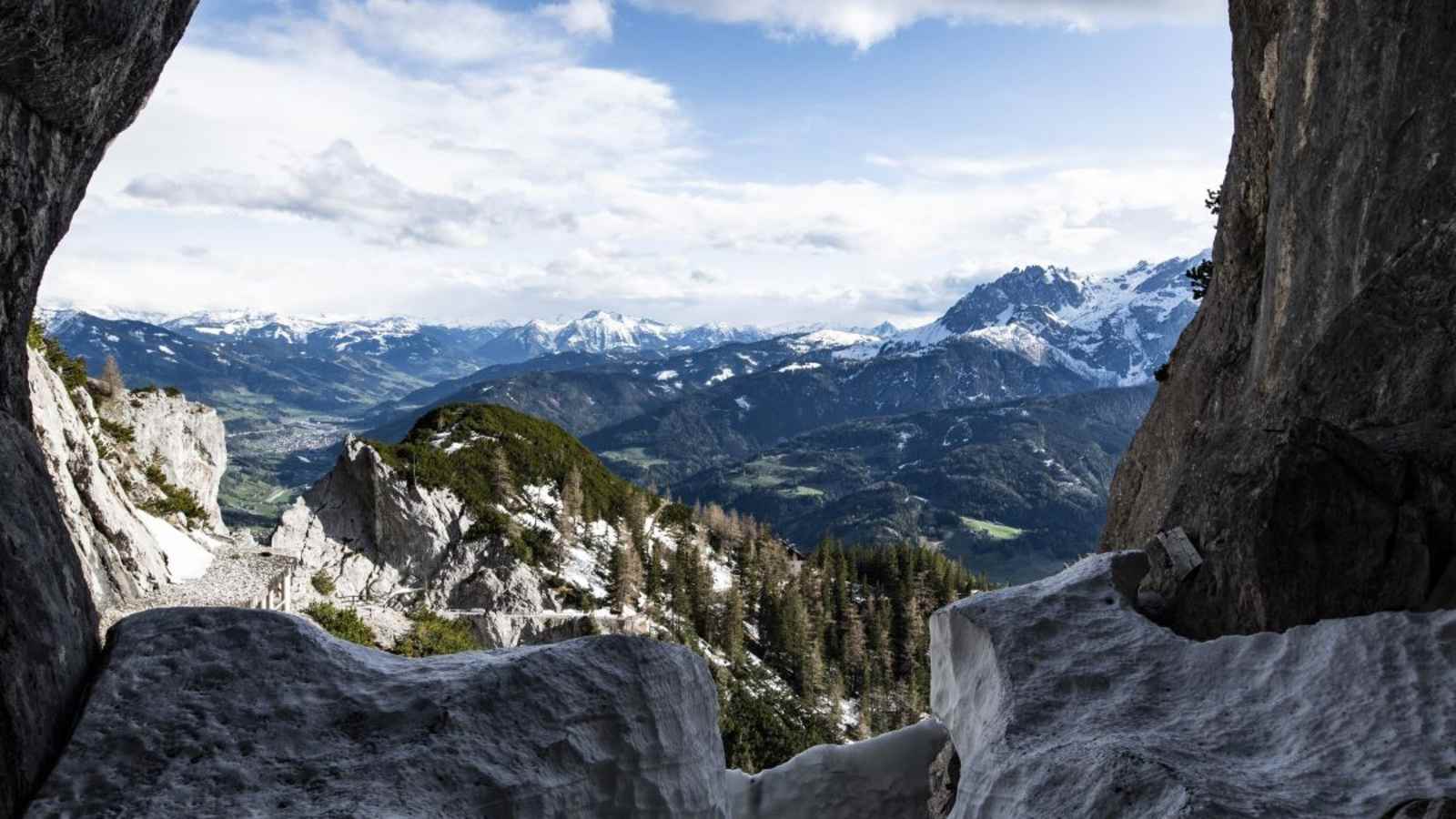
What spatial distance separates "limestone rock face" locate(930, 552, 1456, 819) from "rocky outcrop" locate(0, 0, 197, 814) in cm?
1073

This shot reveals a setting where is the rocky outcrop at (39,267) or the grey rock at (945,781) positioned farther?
the grey rock at (945,781)

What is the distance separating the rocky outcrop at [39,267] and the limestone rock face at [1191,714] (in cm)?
1073

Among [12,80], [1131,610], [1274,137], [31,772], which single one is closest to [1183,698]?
[1131,610]

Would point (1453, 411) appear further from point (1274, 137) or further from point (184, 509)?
point (184, 509)

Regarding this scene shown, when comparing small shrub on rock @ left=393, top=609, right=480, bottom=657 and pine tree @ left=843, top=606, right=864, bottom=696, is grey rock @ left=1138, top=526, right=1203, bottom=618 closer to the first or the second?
small shrub on rock @ left=393, top=609, right=480, bottom=657

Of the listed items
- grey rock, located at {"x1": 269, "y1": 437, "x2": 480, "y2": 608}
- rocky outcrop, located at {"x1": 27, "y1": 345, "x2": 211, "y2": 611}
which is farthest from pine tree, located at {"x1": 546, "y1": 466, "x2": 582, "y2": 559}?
rocky outcrop, located at {"x1": 27, "y1": 345, "x2": 211, "y2": 611}

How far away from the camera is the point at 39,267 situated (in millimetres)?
11008

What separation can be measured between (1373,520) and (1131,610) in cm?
340

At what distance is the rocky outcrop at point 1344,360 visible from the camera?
1076 cm

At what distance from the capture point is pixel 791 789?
53.0ft

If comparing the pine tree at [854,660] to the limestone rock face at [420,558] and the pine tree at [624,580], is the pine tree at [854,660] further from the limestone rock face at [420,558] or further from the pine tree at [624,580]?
the limestone rock face at [420,558]

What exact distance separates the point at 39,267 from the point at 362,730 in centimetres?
749

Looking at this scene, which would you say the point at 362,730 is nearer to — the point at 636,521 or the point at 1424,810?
the point at 1424,810

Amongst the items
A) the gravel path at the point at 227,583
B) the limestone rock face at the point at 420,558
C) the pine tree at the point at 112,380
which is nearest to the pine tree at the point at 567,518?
the limestone rock face at the point at 420,558
